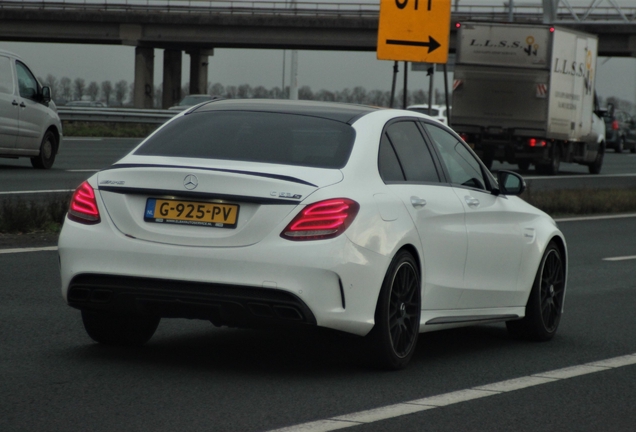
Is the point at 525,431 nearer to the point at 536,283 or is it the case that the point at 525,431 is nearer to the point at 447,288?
the point at 447,288

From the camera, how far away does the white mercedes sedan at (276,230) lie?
242 inches

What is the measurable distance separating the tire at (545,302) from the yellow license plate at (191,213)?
113 inches

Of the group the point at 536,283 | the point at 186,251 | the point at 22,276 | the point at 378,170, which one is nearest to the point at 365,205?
the point at 378,170

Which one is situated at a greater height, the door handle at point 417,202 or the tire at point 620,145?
the door handle at point 417,202

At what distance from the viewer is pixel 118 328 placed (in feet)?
23.3

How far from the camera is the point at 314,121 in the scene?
22.9 ft

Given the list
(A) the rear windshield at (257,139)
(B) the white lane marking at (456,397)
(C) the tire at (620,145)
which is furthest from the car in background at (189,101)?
(B) the white lane marking at (456,397)

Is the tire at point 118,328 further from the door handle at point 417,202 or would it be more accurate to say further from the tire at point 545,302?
the tire at point 545,302

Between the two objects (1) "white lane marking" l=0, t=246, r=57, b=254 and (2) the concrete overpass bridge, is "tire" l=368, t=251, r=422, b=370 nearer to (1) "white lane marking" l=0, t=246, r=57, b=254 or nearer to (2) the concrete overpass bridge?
(1) "white lane marking" l=0, t=246, r=57, b=254

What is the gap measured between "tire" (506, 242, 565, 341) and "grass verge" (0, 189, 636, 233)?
21.6 feet

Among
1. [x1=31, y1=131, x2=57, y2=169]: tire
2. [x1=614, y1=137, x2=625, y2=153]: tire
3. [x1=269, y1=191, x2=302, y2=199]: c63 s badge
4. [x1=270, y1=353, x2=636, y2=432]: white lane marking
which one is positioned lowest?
[x1=614, y1=137, x2=625, y2=153]: tire

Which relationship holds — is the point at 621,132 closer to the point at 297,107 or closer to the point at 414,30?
the point at 414,30

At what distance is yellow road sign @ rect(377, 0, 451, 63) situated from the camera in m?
19.2

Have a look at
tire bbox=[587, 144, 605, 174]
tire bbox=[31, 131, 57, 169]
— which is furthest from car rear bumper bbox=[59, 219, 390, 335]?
tire bbox=[587, 144, 605, 174]
